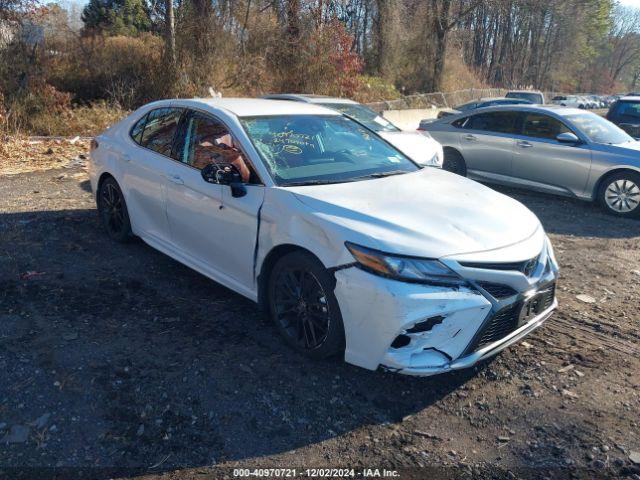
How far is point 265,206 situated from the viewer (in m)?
3.82

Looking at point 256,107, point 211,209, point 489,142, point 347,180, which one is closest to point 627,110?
point 489,142

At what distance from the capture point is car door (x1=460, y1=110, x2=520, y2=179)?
9.39 metres

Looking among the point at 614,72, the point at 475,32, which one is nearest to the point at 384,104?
the point at 475,32

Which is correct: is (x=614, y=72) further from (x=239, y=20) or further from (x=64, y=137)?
(x=64, y=137)

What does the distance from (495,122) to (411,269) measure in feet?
24.2

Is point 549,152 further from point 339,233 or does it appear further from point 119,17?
point 119,17

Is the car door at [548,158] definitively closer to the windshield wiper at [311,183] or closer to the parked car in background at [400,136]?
the parked car in background at [400,136]

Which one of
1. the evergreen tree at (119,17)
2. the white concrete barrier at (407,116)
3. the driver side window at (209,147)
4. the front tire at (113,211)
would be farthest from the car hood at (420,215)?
the white concrete barrier at (407,116)

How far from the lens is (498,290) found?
3252mm

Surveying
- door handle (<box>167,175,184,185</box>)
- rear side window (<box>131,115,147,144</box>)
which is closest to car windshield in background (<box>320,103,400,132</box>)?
rear side window (<box>131,115,147,144</box>)

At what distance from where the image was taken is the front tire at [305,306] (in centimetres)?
340

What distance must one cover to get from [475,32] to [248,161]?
177 feet

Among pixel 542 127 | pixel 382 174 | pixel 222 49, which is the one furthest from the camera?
pixel 222 49

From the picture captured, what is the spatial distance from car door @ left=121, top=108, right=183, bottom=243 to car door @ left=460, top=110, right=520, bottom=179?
20.2 ft
